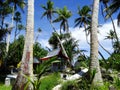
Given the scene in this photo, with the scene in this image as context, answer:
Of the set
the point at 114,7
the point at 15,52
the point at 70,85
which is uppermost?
the point at 114,7

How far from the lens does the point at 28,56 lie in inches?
687

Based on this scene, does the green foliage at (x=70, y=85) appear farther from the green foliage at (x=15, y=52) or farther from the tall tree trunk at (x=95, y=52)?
the green foliage at (x=15, y=52)

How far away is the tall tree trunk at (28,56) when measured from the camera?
16.7 metres

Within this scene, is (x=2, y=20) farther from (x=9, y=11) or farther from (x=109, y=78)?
(x=109, y=78)

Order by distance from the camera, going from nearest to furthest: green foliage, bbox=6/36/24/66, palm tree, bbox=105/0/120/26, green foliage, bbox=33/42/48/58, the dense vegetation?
the dense vegetation → palm tree, bbox=105/0/120/26 → green foliage, bbox=6/36/24/66 → green foliage, bbox=33/42/48/58

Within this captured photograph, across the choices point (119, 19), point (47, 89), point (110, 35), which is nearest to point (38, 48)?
point (110, 35)

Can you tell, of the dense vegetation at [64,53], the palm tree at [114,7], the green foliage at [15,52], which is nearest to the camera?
the dense vegetation at [64,53]

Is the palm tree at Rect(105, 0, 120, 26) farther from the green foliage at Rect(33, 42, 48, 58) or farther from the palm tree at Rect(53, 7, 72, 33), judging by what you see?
the green foliage at Rect(33, 42, 48, 58)

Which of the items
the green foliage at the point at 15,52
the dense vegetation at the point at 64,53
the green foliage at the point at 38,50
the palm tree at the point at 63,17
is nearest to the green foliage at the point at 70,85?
the dense vegetation at the point at 64,53

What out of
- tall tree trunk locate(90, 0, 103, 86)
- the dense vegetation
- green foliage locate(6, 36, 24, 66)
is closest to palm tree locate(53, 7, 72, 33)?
the dense vegetation

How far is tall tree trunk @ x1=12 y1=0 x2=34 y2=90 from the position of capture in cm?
1667

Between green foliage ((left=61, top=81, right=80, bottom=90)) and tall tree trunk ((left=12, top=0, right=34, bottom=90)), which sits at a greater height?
tall tree trunk ((left=12, top=0, right=34, bottom=90))

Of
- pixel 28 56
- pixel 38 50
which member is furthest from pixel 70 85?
pixel 38 50

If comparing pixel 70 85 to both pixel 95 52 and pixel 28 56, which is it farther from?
pixel 28 56
